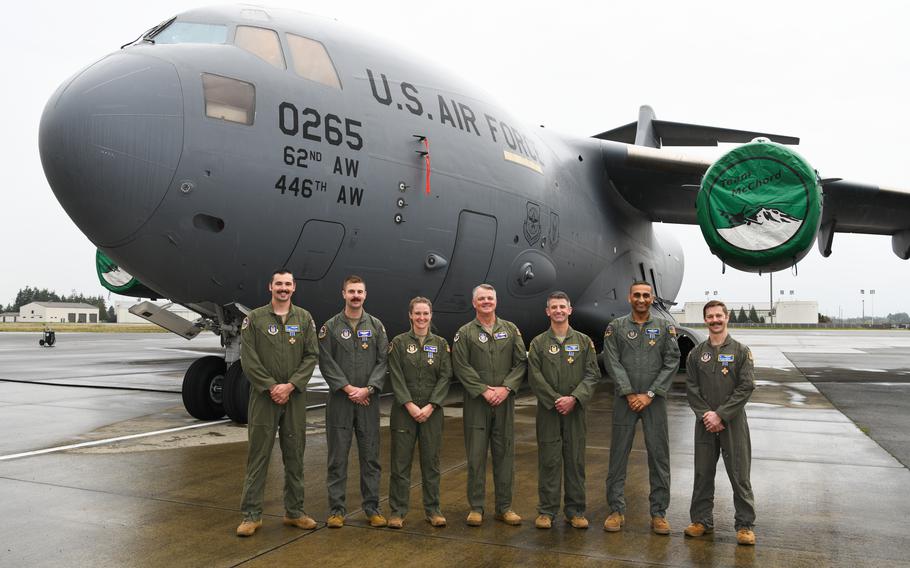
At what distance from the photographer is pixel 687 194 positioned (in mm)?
13047

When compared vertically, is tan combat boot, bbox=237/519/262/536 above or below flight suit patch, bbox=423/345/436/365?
below

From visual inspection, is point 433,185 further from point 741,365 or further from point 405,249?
point 741,365

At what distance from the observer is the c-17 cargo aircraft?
5.87 metres

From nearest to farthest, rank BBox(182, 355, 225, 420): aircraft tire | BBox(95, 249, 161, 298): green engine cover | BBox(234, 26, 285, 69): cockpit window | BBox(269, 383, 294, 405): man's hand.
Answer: BBox(269, 383, 294, 405): man's hand
BBox(234, 26, 285, 69): cockpit window
BBox(182, 355, 225, 420): aircraft tire
BBox(95, 249, 161, 298): green engine cover

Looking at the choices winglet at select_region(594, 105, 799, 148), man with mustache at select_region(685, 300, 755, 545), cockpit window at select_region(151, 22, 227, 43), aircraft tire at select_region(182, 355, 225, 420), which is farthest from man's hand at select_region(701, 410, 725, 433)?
winglet at select_region(594, 105, 799, 148)

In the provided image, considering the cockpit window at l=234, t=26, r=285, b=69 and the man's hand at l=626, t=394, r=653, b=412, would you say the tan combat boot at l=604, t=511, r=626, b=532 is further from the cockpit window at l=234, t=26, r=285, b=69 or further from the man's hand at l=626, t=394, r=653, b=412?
the cockpit window at l=234, t=26, r=285, b=69

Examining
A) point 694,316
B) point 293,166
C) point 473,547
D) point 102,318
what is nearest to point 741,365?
point 473,547

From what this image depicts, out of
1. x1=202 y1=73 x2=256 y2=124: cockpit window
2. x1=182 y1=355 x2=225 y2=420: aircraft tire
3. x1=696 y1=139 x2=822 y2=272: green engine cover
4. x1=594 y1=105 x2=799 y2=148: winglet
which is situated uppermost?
x1=594 y1=105 x2=799 y2=148: winglet

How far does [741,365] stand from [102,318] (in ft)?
382

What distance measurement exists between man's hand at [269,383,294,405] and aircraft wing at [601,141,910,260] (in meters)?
8.31

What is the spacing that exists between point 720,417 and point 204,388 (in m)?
5.74

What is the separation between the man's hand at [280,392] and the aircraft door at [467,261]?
150 inches

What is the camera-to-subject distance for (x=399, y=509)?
14.1 ft

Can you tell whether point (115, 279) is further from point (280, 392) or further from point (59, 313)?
point (59, 313)
